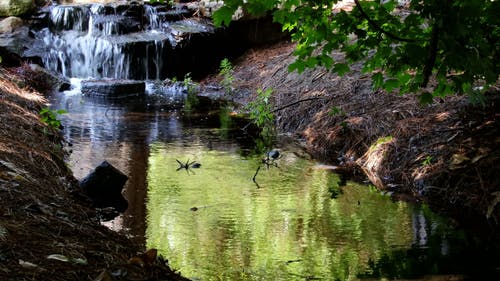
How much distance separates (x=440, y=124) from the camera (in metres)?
7.73

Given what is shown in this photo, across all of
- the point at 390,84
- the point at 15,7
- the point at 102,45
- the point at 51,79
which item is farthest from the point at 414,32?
the point at 15,7

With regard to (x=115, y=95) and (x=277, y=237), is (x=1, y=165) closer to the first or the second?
(x=277, y=237)

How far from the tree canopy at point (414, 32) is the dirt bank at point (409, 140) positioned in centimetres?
238

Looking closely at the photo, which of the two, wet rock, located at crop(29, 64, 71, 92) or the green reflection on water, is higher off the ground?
wet rock, located at crop(29, 64, 71, 92)

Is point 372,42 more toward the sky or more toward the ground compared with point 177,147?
more toward the sky

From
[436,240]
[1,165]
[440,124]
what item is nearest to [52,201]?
[1,165]

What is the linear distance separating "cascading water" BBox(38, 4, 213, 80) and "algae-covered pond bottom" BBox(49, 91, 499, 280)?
9029mm

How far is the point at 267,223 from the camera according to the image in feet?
19.2

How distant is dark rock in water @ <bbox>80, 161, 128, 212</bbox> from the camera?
635cm

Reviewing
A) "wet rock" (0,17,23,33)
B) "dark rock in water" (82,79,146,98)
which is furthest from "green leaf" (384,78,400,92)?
"wet rock" (0,17,23,33)

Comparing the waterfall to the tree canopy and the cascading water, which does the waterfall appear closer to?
the cascading water

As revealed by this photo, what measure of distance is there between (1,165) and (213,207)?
212 cm

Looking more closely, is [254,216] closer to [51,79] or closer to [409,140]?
[409,140]

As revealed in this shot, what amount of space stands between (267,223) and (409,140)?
2777 millimetres
